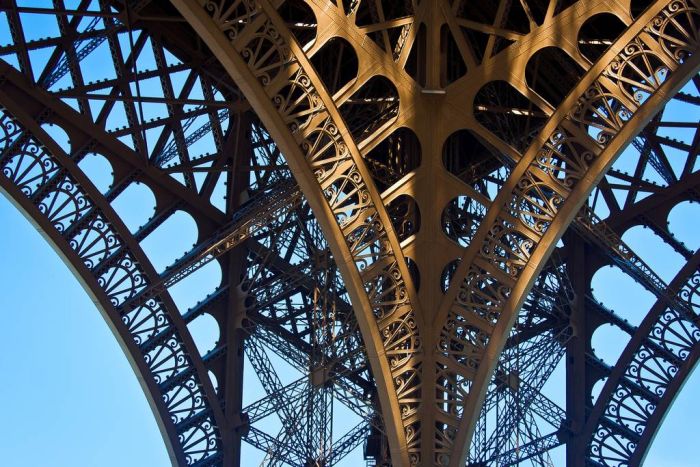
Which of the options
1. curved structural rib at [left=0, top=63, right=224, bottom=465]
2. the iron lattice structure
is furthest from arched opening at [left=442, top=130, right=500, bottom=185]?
curved structural rib at [left=0, top=63, right=224, bottom=465]

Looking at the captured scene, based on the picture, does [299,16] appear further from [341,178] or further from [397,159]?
[341,178]

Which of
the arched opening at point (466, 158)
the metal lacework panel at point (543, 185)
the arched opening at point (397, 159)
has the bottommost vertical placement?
the metal lacework panel at point (543, 185)

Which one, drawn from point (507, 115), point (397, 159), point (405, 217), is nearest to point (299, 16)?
point (397, 159)

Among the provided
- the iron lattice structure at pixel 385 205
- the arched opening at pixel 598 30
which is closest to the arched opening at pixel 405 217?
the iron lattice structure at pixel 385 205

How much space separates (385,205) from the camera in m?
15.4

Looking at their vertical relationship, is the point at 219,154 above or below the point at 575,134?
above

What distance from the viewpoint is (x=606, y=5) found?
48.1 feet

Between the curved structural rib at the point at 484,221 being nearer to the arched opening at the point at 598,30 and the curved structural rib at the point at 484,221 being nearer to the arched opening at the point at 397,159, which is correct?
the arched opening at the point at 397,159

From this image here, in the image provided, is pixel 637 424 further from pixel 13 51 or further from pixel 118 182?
pixel 13 51

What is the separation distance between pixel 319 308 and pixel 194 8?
7.45 m

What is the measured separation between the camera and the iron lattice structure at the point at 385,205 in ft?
48.8

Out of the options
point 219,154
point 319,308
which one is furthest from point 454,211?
point 219,154

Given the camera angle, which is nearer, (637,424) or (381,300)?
(381,300)

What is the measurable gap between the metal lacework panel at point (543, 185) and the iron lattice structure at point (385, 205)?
0.03 m
